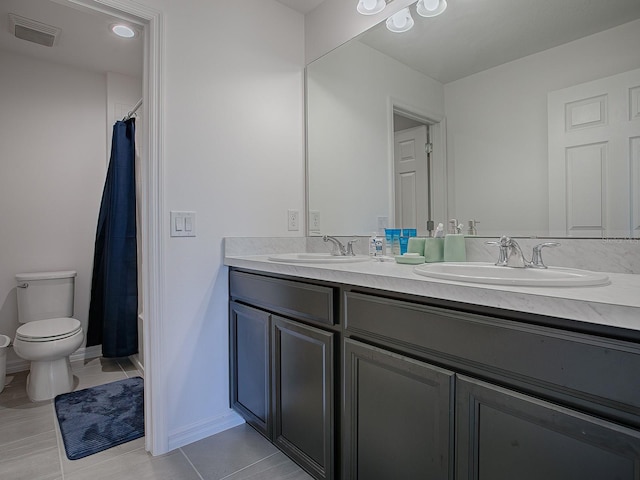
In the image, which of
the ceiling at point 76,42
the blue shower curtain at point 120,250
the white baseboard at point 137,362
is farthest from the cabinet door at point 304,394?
the ceiling at point 76,42

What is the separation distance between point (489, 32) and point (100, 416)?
262 centimetres

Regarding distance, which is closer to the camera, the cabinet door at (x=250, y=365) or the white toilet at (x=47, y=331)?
the cabinet door at (x=250, y=365)

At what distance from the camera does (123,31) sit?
7.59ft

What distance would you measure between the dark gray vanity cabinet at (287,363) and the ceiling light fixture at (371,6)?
A: 1.39m

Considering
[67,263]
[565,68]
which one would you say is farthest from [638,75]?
[67,263]

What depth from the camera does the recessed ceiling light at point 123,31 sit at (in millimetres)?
2261

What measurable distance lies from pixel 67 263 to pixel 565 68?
331 centimetres

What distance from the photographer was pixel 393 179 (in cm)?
185

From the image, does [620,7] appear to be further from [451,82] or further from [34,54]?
[34,54]

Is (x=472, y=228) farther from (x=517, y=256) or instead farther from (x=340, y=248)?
(x=340, y=248)

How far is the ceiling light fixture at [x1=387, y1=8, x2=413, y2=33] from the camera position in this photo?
5.71 ft

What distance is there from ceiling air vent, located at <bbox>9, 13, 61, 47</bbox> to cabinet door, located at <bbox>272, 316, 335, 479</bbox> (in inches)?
92.9

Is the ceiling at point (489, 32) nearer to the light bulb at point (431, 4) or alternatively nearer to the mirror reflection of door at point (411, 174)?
the light bulb at point (431, 4)

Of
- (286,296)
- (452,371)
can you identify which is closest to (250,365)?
(286,296)
